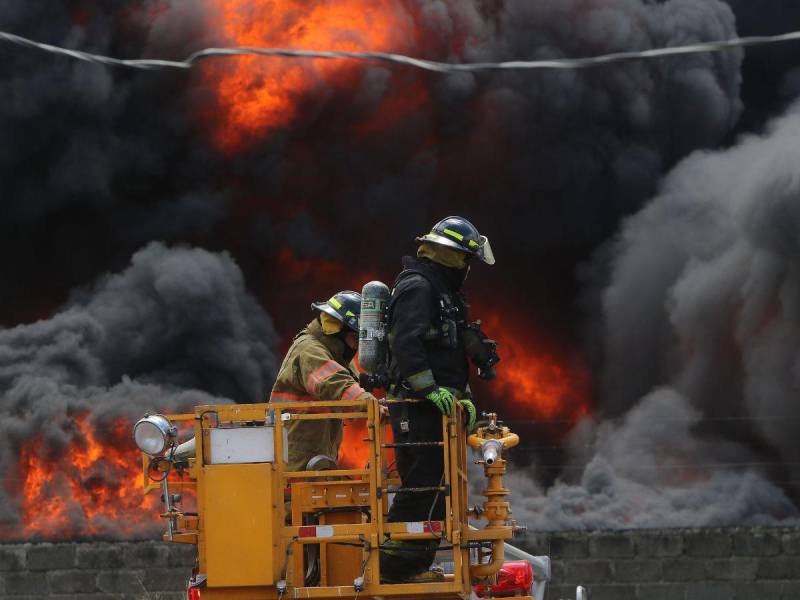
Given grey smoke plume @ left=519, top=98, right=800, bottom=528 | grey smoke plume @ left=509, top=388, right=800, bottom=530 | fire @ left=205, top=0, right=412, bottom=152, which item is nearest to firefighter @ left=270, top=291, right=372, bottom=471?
grey smoke plume @ left=509, top=388, right=800, bottom=530

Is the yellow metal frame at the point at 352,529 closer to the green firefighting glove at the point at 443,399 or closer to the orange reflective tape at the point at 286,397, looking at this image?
the green firefighting glove at the point at 443,399

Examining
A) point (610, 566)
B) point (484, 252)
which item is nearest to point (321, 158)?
point (610, 566)

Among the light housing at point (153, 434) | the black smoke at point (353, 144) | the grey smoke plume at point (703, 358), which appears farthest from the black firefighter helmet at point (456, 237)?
the black smoke at point (353, 144)

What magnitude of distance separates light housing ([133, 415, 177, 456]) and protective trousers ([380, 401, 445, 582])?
1294mm

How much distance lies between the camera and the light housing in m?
8.45

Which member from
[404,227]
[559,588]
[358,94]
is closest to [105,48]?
[358,94]

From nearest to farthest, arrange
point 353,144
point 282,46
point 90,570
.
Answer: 1. point 90,570
2. point 282,46
3. point 353,144

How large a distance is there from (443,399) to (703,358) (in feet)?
38.7

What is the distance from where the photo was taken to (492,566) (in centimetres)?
A: 858

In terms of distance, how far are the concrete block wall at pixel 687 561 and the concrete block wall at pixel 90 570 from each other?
10.9 feet

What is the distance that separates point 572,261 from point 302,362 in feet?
36.2

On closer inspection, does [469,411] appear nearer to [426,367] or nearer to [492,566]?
[426,367]

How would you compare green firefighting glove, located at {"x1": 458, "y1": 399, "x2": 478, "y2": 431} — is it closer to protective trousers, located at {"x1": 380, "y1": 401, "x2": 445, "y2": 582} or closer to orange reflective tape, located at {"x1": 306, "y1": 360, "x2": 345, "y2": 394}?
protective trousers, located at {"x1": 380, "y1": 401, "x2": 445, "y2": 582}

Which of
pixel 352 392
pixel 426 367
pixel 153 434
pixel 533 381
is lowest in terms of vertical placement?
pixel 153 434
